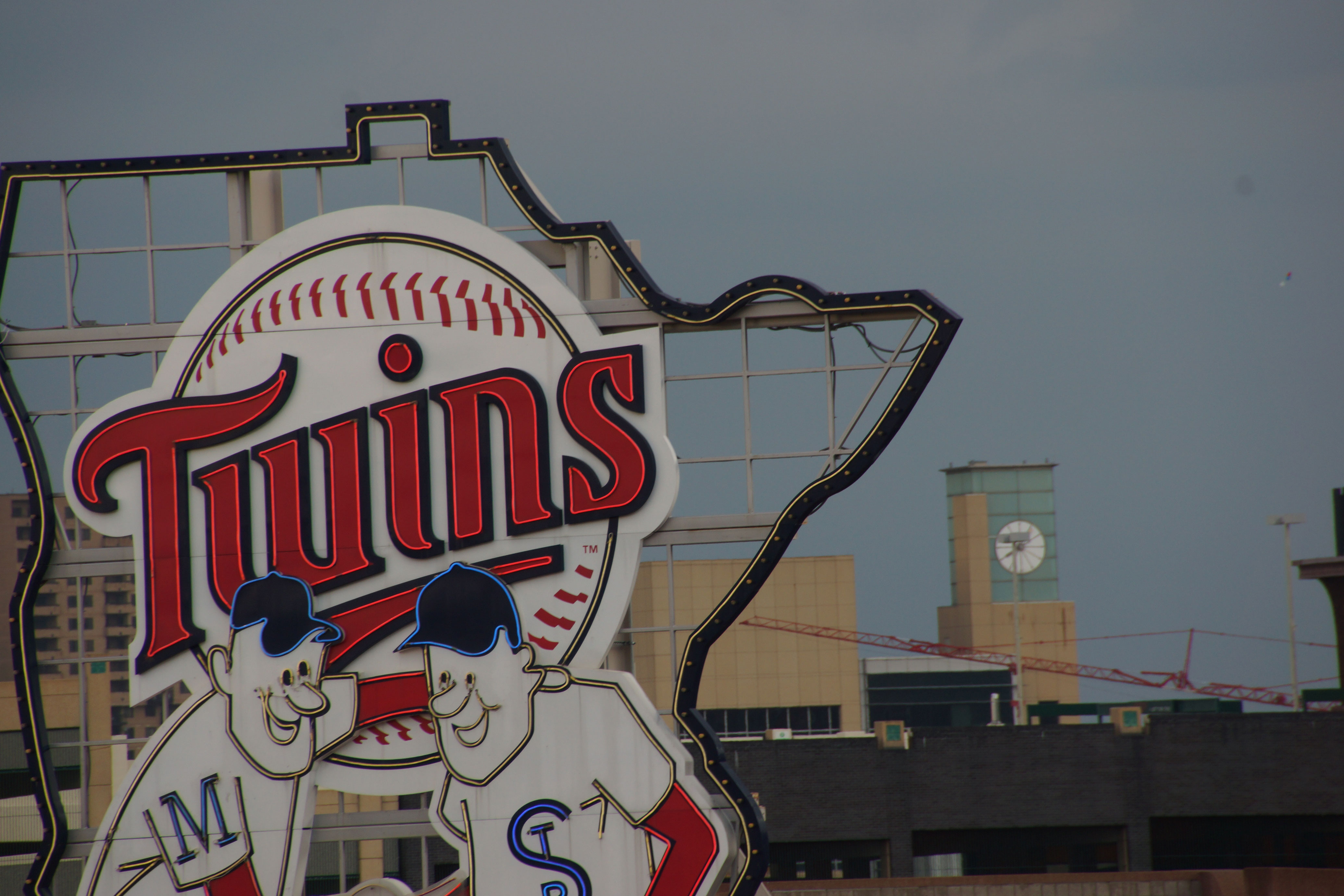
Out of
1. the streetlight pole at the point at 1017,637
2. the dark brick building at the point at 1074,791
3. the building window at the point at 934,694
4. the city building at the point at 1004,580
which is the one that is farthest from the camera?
the city building at the point at 1004,580

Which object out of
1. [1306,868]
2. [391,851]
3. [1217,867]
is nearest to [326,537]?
[391,851]

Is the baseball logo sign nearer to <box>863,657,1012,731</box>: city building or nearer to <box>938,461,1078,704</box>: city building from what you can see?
<box>863,657,1012,731</box>: city building

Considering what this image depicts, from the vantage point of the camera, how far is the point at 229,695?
13266 millimetres

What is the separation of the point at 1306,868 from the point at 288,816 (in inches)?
909

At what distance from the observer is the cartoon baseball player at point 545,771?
1276 centimetres

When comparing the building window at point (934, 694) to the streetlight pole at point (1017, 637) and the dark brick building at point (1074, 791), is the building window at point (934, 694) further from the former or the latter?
the dark brick building at point (1074, 791)

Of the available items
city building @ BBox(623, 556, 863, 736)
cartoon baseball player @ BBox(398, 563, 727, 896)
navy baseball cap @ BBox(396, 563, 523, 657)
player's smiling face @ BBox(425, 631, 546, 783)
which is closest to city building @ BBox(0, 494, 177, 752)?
navy baseball cap @ BBox(396, 563, 523, 657)

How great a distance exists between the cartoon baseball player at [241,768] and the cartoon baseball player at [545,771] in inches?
38.1

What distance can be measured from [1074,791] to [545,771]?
2621cm

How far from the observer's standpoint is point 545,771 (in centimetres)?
1298

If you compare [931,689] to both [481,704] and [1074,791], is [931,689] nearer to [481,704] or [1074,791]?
[1074,791]

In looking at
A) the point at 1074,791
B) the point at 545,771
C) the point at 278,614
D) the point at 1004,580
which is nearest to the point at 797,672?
the point at 1074,791

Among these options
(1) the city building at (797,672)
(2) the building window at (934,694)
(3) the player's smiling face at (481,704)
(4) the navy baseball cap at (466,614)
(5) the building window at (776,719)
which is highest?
(4) the navy baseball cap at (466,614)

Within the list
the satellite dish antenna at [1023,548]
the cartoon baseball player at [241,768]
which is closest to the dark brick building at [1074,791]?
the cartoon baseball player at [241,768]
